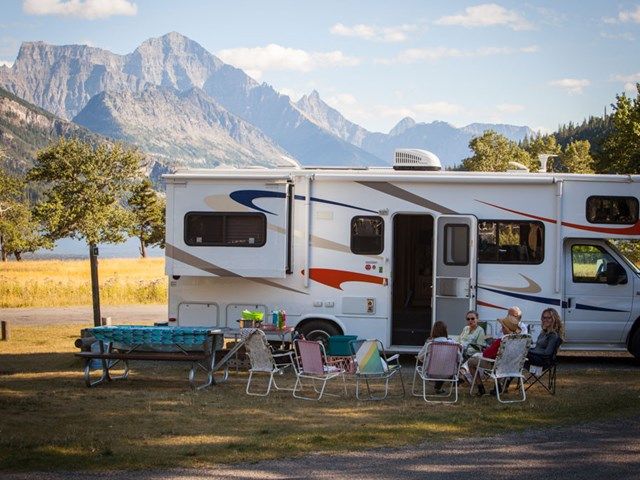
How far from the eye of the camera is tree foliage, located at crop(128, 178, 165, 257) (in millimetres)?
82938

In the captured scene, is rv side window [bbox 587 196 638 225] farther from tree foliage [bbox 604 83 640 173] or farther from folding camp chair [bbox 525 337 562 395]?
tree foliage [bbox 604 83 640 173]

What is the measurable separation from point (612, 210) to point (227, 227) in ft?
19.2

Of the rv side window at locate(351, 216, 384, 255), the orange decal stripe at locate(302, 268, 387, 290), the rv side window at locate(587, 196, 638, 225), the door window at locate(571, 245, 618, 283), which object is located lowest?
the orange decal stripe at locate(302, 268, 387, 290)

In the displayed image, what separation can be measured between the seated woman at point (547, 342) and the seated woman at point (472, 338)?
2.29ft

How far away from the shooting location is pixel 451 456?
340 inches

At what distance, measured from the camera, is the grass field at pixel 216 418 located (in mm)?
8664

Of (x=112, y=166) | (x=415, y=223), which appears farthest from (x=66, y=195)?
(x=415, y=223)

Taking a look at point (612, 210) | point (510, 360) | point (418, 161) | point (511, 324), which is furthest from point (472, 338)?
point (418, 161)

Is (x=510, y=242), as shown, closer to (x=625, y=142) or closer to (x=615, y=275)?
(x=615, y=275)

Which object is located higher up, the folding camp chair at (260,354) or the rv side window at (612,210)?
the rv side window at (612,210)

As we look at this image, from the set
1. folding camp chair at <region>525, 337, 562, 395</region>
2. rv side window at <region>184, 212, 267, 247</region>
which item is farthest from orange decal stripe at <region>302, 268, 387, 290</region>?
folding camp chair at <region>525, 337, 562, 395</region>

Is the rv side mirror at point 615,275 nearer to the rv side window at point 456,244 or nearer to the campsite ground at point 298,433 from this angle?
the campsite ground at point 298,433

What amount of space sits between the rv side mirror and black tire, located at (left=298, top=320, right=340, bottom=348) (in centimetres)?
423

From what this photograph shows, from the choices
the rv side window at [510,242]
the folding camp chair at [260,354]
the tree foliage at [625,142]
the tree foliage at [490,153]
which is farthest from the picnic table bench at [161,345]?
the tree foliage at [490,153]
